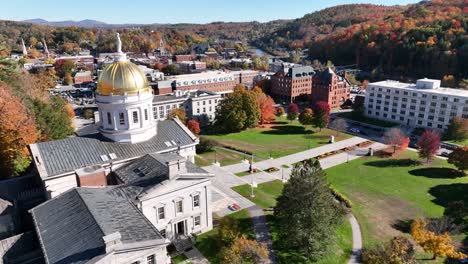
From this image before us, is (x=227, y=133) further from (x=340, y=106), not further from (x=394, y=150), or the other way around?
(x=340, y=106)

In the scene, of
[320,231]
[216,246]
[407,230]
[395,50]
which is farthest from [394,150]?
[395,50]

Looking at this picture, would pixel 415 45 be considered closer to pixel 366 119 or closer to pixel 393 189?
pixel 366 119

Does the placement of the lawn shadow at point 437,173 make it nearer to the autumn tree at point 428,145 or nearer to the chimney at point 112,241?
the autumn tree at point 428,145

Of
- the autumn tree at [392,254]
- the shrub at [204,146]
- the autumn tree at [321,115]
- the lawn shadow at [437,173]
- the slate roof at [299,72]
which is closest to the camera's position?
the autumn tree at [392,254]

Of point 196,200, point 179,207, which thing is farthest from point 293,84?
point 179,207

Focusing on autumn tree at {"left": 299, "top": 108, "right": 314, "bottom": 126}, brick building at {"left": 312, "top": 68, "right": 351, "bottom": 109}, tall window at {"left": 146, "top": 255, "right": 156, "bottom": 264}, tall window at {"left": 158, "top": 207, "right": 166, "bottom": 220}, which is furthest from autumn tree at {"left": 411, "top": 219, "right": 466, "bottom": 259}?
brick building at {"left": 312, "top": 68, "right": 351, "bottom": 109}

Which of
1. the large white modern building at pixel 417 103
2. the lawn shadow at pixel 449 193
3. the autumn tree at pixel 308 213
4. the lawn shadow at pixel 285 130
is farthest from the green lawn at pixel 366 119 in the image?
the autumn tree at pixel 308 213
